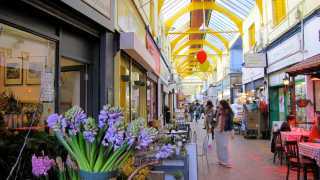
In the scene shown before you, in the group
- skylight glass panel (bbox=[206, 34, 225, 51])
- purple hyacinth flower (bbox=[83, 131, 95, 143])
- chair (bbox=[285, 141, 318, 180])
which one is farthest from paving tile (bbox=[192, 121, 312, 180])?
skylight glass panel (bbox=[206, 34, 225, 51])

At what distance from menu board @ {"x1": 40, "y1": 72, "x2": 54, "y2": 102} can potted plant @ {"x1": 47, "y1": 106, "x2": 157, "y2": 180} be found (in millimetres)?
2211

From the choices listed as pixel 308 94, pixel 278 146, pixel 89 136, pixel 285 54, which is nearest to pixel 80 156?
pixel 89 136

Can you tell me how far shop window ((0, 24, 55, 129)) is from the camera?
132 inches

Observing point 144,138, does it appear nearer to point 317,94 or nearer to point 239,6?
point 317,94

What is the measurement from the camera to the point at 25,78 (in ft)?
12.2

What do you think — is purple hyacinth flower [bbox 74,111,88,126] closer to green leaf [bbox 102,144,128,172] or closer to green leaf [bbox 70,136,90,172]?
green leaf [bbox 70,136,90,172]

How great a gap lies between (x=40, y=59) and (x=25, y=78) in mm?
303

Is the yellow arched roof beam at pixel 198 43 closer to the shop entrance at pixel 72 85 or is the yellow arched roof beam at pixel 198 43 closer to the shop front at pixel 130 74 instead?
the shop front at pixel 130 74

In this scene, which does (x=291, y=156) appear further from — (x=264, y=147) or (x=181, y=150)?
(x=264, y=147)

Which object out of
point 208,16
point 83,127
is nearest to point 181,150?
point 83,127

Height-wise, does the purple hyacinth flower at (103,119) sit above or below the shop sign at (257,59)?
below

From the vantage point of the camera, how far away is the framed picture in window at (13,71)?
3453mm

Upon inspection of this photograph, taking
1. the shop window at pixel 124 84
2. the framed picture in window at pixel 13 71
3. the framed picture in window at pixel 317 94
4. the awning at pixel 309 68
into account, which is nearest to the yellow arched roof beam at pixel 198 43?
the framed picture in window at pixel 317 94

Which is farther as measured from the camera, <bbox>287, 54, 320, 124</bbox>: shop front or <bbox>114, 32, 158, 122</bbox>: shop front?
<bbox>287, 54, 320, 124</bbox>: shop front
